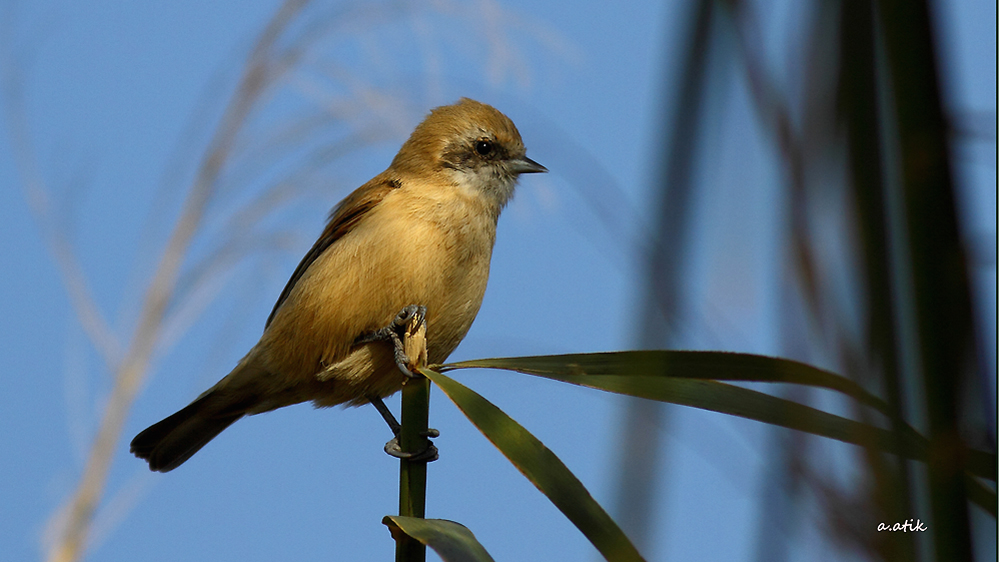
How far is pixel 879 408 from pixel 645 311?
0.57ft

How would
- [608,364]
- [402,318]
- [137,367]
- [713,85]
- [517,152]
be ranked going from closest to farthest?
1. [713,85]
2. [608,364]
3. [402,318]
4. [137,367]
5. [517,152]

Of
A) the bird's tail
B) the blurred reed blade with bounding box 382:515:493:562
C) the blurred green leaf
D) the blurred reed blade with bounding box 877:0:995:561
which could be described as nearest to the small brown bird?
the bird's tail

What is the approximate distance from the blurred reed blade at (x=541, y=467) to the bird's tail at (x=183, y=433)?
249cm

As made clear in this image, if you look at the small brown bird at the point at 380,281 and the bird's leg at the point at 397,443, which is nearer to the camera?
the bird's leg at the point at 397,443

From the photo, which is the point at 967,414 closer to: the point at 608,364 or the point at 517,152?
the point at 608,364

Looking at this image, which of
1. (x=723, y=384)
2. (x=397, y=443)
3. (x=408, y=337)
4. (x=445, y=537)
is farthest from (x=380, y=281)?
(x=723, y=384)

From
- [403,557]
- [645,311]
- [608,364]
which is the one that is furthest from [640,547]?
[403,557]

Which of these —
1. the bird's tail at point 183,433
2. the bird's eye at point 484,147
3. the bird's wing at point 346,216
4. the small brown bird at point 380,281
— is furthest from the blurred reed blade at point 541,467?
the bird's tail at point 183,433

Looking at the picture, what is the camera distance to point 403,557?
1.85m

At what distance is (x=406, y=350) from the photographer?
2438 millimetres

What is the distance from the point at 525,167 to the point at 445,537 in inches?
106

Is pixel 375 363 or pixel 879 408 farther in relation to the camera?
pixel 375 363

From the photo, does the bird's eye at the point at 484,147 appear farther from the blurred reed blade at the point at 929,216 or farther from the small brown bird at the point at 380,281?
the blurred reed blade at the point at 929,216

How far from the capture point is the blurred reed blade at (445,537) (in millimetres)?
1581
